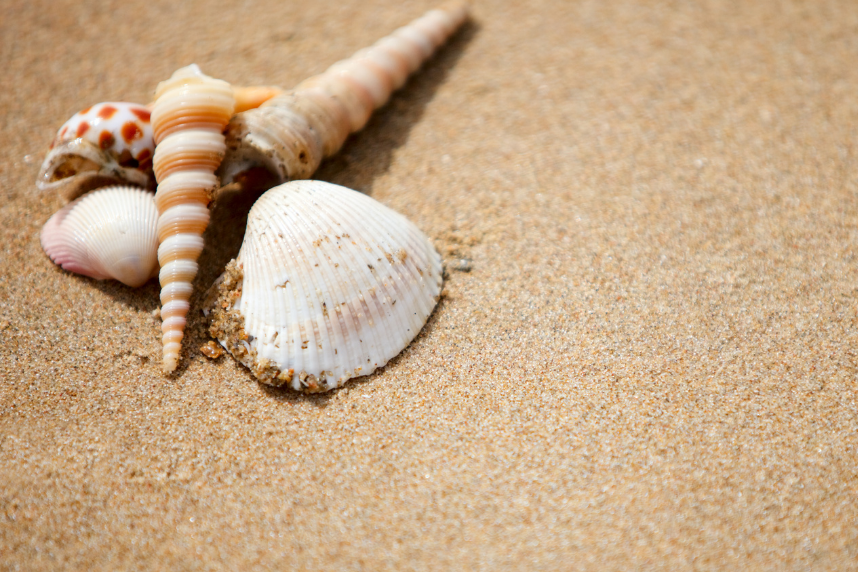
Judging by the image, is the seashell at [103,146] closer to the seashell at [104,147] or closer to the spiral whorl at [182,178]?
the seashell at [104,147]

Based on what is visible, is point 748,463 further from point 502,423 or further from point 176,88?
point 176,88

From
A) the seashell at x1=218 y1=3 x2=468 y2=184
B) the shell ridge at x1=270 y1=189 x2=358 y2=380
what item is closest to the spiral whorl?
the seashell at x1=218 y1=3 x2=468 y2=184

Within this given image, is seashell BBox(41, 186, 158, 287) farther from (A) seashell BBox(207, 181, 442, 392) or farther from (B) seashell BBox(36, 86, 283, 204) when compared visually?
(A) seashell BBox(207, 181, 442, 392)

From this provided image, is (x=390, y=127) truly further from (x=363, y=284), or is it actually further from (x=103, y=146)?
(x=103, y=146)

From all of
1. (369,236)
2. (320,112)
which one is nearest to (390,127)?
(320,112)

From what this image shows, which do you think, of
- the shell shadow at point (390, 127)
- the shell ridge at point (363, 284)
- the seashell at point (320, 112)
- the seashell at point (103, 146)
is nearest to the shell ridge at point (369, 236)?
the shell ridge at point (363, 284)

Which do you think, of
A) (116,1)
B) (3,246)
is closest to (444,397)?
(3,246)

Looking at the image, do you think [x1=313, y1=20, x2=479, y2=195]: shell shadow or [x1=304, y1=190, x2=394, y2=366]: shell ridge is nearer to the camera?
[x1=304, y1=190, x2=394, y2=366]: shell ridge

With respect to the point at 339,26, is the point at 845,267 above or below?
below

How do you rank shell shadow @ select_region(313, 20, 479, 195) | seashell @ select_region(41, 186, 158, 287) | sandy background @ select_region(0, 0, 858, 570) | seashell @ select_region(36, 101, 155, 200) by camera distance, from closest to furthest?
sandy background @ select_region(0, 0, 858, 570), seashell @ select_region(41, 186, 158, 287), seashell @ select_region(36, 101, 155, 200), shell shadow @ select_region(313, 20, 479, 195)
